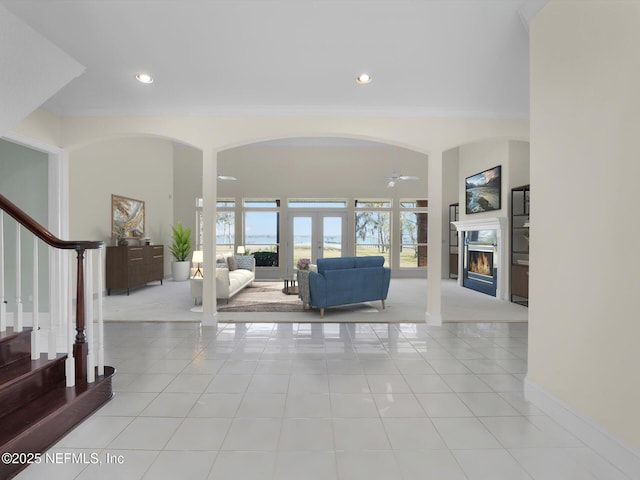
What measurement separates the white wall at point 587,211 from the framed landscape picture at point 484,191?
4909mm

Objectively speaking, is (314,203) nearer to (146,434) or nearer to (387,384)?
(387,384)

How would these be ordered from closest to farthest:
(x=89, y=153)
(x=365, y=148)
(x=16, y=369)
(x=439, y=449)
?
(x=439, y=449) → (x=16, y=369) → (x=89, y=153) → (x=365, y=148)

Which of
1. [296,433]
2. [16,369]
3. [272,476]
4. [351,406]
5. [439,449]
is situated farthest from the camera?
[351,406]

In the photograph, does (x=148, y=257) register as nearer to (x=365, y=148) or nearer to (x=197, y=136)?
(x=197, y=136)

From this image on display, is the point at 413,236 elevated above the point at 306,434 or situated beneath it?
elevated above

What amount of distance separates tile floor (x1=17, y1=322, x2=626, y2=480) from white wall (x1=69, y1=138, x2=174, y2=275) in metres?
3.64

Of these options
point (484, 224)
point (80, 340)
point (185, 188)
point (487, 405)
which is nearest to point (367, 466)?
point (487, 405)

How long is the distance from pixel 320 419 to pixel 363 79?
3303 millimetres

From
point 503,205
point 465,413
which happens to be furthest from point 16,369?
point 503,205

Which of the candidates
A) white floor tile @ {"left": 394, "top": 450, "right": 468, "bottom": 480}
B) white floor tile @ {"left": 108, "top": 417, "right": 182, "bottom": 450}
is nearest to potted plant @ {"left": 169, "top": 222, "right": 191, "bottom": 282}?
white floor tile @ {"left": 108, "top": 417, "right": 182, "bottom": 450}

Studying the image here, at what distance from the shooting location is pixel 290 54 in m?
3.25

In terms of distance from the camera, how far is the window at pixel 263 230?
10.2 metres

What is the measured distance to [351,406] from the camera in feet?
8.13

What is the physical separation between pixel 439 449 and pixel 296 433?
33.6 inches
